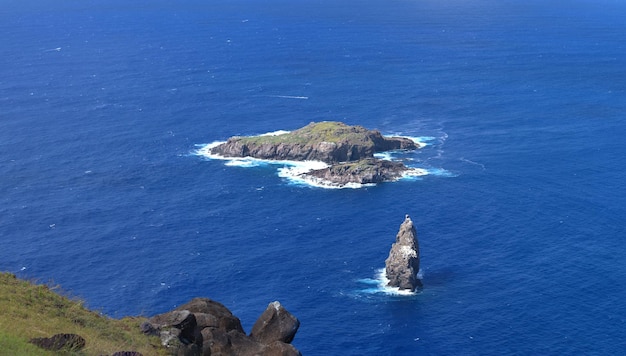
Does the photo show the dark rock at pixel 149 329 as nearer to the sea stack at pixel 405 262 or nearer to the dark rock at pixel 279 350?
the dark rock at pixel 279 350

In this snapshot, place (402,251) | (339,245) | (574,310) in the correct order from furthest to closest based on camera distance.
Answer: (339,245) < (402,251) < (574,310)

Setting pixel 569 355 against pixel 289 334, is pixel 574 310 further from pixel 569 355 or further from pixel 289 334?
pixel 289 334

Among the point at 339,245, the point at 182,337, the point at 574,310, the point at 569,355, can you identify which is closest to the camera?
the point at 182,337

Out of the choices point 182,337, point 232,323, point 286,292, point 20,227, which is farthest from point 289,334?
point 20,227

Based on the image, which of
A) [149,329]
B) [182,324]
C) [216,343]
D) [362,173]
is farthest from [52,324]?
[362,173]

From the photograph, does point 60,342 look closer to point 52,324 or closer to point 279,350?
point 52,324

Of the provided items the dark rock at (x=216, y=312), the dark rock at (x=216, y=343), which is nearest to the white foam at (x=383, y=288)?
the dark rock at (x=216, y=312)
